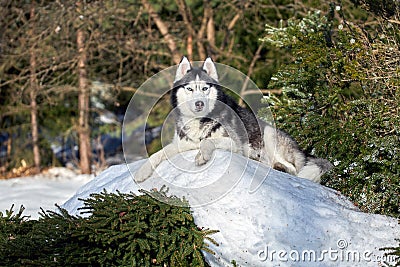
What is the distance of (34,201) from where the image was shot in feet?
21.9

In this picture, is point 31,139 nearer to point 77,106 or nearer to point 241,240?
point 77,106

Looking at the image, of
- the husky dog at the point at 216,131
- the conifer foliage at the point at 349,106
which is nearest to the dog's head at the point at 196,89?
the husky dog at the point at 216,131

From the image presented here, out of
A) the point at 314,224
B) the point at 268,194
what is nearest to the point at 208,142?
the point at 268,194

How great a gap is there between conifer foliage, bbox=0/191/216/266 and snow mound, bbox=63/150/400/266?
0.18m

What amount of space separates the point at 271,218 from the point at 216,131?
1.11m

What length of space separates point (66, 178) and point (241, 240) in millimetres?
6644

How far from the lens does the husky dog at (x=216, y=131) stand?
4523mm

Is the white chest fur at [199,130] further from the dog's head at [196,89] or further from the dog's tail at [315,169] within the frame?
the dog's tail at [315,169]

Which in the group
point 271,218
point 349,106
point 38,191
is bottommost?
point 38,191

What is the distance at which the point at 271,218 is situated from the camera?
12.2 feet

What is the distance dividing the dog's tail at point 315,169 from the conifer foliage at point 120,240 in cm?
140

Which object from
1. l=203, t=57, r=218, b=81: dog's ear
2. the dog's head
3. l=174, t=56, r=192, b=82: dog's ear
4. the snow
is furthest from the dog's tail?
the snow

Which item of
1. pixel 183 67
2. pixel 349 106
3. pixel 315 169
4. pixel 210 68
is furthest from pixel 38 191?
pixel 349 106

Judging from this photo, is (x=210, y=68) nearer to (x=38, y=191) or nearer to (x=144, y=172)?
(x=144, y=172)
